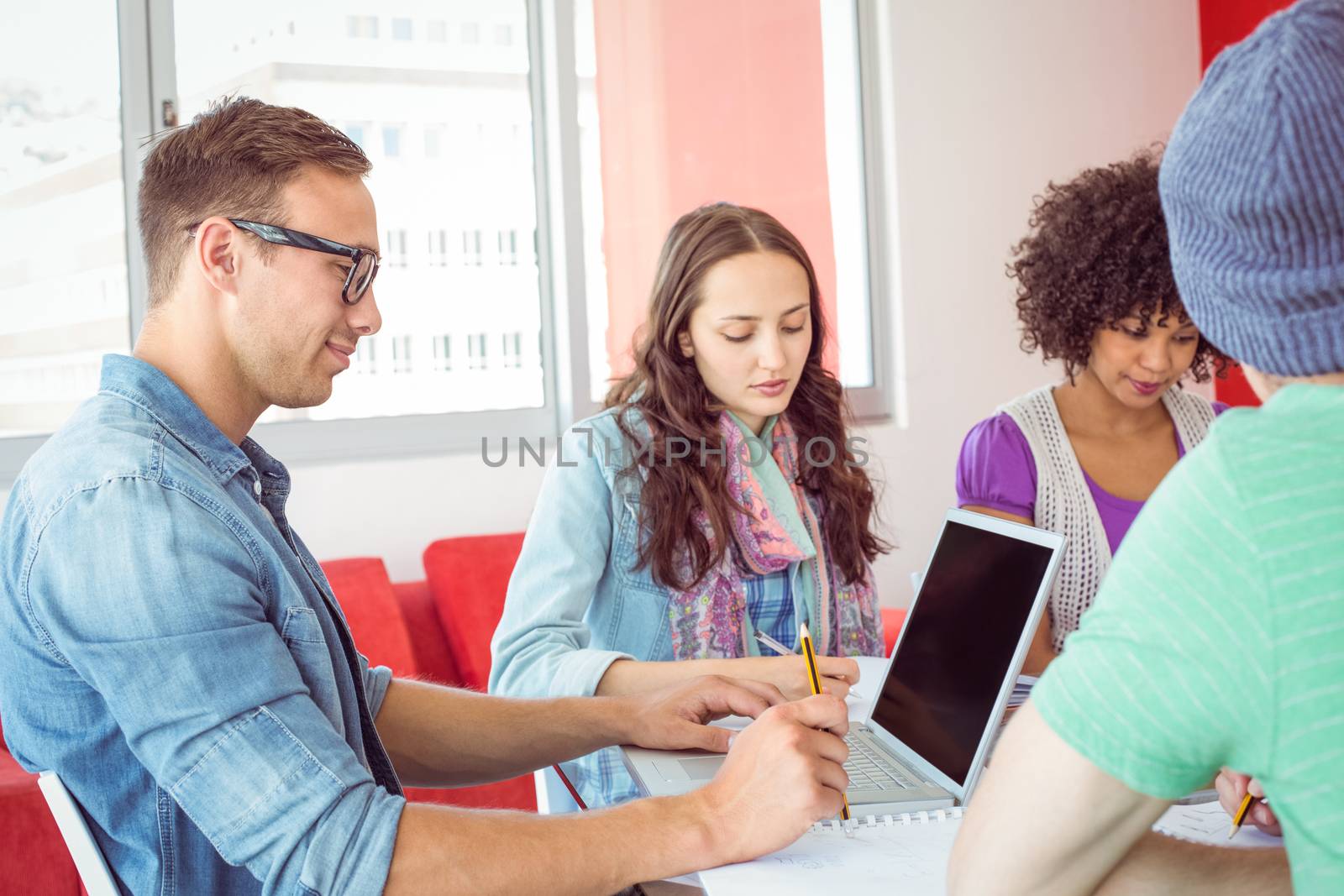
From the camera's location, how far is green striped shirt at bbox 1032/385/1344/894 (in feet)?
1.88

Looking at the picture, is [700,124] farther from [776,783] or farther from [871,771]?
[776,783]

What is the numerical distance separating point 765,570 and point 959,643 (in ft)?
2.27

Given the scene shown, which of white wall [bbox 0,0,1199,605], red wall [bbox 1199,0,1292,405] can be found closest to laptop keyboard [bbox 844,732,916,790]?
white wall [bbox 0,0,1199,605]

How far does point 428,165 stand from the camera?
339 cm

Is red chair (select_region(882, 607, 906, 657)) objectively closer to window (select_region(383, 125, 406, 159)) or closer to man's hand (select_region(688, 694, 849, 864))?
man's hand (select_region(688, 694, 849, 864))

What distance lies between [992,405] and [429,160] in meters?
2.15

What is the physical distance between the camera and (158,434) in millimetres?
1110

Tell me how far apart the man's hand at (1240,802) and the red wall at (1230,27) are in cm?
340

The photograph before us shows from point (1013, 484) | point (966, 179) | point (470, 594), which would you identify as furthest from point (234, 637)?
point (966, 179)

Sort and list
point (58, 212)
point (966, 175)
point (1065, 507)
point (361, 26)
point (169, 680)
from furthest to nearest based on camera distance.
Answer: point (966, 175) < point (361, 26) < point (58, 212) < point (1065, 507) < point (169, 680)

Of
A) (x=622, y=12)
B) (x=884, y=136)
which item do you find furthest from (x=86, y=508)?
(x=884, y=136)

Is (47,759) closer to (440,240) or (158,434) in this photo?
(158,434)

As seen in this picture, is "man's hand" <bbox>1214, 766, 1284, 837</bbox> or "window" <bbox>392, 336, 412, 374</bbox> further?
"window" <bbox>392, 336, 412, 374</bbox>

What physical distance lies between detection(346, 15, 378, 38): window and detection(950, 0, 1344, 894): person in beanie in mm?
3042
